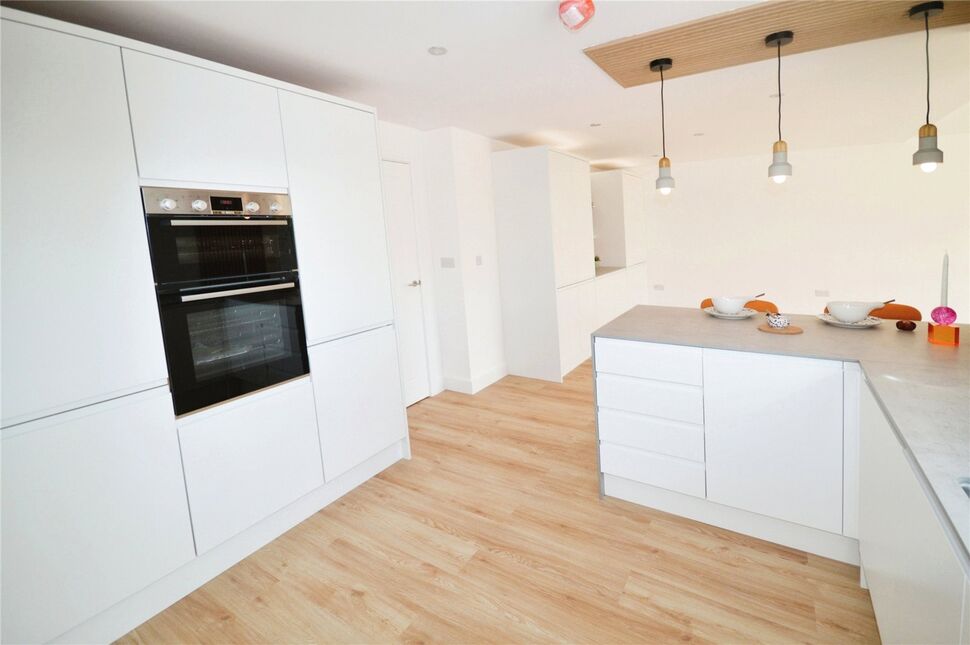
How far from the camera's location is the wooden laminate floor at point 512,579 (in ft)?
5.97

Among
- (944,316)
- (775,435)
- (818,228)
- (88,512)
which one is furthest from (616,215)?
(88,512)

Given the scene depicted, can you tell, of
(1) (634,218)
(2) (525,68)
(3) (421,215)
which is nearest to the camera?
(2) (525,68)

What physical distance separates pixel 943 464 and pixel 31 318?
2.62m

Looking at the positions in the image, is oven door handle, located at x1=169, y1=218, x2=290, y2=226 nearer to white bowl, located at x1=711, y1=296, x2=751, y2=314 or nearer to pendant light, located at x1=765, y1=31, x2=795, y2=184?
white bowl, located at x1=711, y1=296, x2=751, y2=314

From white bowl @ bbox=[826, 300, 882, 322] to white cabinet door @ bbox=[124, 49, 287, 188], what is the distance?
2867 millimetres

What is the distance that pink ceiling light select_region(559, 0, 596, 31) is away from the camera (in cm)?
192

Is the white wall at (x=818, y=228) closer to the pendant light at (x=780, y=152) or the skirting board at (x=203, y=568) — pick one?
the pendant light at (x=780, y=152)

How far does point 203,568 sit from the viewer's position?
7.09ft

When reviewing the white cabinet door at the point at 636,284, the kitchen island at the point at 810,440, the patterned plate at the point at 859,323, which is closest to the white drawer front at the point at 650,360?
the kitchen island at the point at 810,440

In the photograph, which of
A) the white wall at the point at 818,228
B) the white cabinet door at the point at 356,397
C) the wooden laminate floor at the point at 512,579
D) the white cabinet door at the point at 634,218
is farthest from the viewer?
the white cabinet door at the point at 634,218

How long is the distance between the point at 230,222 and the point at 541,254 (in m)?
2.92

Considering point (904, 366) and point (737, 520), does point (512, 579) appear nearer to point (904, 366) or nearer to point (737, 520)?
point (737, 520)

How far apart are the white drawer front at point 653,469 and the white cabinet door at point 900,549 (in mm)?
658

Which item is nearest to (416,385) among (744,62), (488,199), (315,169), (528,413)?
(528,413)
